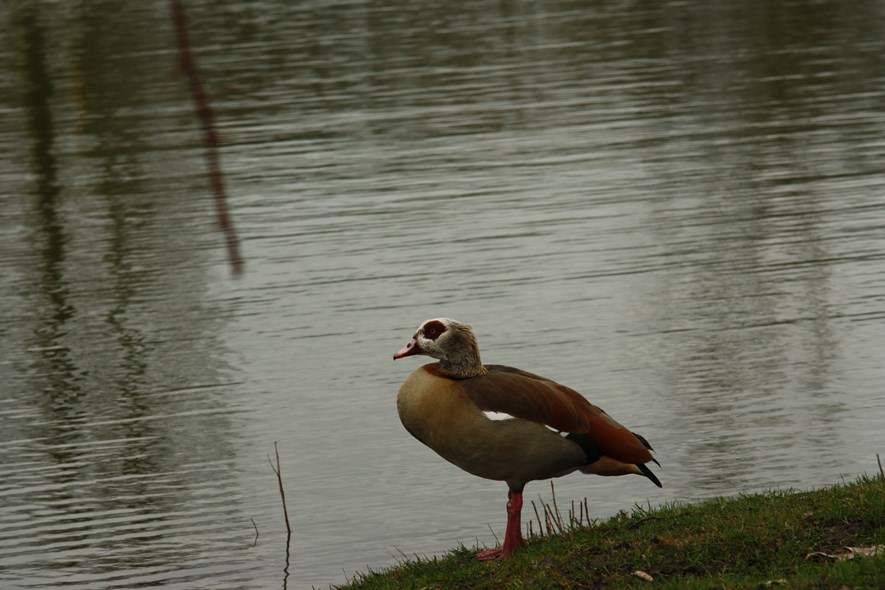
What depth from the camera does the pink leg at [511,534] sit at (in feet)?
32.8

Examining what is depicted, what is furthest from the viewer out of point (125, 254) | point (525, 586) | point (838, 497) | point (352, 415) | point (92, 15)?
point (92, 15)

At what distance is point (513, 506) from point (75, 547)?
4523 mm

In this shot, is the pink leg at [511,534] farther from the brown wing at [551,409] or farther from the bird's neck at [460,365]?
the bird's neck at [460,365]

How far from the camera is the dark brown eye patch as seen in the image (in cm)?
1018

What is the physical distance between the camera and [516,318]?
1923 cm

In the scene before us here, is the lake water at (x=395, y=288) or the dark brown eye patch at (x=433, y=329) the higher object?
the dark brown eye patch at (x=433, y=329)

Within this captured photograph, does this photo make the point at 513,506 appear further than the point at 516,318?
No

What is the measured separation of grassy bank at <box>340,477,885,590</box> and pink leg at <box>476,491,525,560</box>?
9 cm

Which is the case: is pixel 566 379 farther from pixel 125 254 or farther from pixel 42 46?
pixel 42 46

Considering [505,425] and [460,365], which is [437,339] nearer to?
[460,365]

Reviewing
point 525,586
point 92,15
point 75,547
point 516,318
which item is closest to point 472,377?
point 525,586

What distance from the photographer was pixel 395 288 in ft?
68.7

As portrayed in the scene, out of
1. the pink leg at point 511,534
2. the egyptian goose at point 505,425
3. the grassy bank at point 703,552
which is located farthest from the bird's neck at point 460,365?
the grassy bank at point 703,552

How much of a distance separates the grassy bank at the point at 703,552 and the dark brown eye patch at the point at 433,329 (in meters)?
1.48
